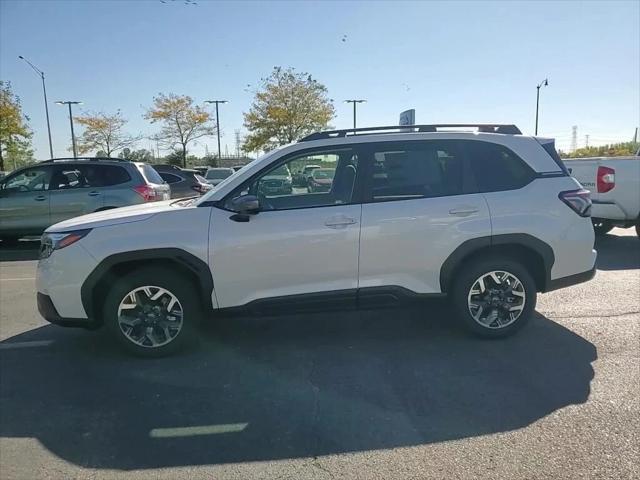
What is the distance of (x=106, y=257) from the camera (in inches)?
160

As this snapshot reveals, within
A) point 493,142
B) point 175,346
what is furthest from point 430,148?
point 175,346

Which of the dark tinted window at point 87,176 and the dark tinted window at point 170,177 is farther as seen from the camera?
the dark tinted window at point 170,177

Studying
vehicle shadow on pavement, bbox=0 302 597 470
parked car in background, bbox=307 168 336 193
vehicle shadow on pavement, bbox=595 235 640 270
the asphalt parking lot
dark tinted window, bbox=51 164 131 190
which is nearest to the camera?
the asphalt parking lot

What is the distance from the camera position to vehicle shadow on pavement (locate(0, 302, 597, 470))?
9.94 ft

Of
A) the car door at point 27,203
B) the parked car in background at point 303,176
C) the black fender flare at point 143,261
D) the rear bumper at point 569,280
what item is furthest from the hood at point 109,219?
the car door at point 27,203

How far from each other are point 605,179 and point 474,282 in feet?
19.0

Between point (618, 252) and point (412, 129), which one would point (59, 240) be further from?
point (618, 252)

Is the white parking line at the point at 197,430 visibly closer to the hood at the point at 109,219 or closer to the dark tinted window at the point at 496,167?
the hood at the point at 109,219

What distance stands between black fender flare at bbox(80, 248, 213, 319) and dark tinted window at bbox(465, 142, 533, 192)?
8.35 ft

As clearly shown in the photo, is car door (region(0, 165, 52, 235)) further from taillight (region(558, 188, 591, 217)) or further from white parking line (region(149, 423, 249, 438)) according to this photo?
taillight (region(558, 188, 591, 217))

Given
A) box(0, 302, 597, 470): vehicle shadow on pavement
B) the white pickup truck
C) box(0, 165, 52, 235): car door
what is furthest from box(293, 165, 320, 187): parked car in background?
box(0, 165, 52, 235): car door

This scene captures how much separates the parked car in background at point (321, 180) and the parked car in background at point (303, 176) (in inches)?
1.2

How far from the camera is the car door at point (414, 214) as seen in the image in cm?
427

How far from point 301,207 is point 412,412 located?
1.87m
